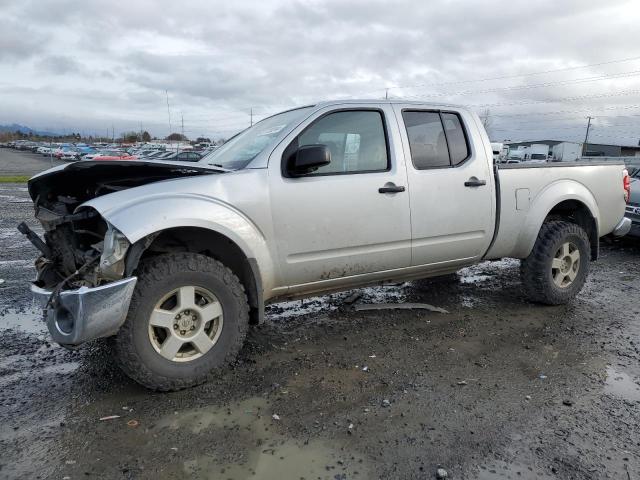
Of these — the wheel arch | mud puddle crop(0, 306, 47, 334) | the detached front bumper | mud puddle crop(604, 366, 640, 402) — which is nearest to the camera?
the detached front bumper

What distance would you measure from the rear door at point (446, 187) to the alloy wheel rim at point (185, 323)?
1.78 meters

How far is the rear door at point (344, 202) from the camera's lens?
357cm

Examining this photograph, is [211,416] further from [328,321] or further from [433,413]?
[328,321]

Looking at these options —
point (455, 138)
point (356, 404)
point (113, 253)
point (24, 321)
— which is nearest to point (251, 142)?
point (113, 253)

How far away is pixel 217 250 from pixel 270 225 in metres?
0.43

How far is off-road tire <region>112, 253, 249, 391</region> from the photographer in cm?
302

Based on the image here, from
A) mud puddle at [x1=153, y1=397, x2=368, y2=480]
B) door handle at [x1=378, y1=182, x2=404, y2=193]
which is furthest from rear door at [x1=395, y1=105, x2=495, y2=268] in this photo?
mud puddle at [x1=153, y1=397, x2=368, y2=480]

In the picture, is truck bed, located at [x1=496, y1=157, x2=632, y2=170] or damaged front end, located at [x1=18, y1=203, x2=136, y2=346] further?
truck bed, located at [x1=496, y1=157, x2=632, y2=170]

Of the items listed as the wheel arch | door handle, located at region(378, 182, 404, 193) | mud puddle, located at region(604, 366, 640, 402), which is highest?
door handle, located at region(378, 182, 404, 193)

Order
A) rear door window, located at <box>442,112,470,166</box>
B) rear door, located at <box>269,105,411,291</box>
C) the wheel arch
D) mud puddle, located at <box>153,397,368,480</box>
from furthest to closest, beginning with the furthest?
1. the wheel arch
2. rear door window, located at <box>442,112,470,166</box>
3. rear door, located at <box>269,105,411,291</box>
4. mud puddle, located at <box>153,397,368,480</box>

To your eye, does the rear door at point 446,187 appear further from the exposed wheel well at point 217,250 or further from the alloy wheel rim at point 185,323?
the alloy wheel rim at point 185,323

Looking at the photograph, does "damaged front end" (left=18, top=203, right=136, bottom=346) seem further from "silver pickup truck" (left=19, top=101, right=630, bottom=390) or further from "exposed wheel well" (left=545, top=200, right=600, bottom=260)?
"exposed wheel well" (left=545, top=200, right=600, bottom=260)

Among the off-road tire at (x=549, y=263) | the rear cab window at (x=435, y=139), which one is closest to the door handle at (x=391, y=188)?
the rear cab window at (x=435, y=139)

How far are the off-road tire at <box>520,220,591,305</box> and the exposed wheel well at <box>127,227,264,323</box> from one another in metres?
2.89
